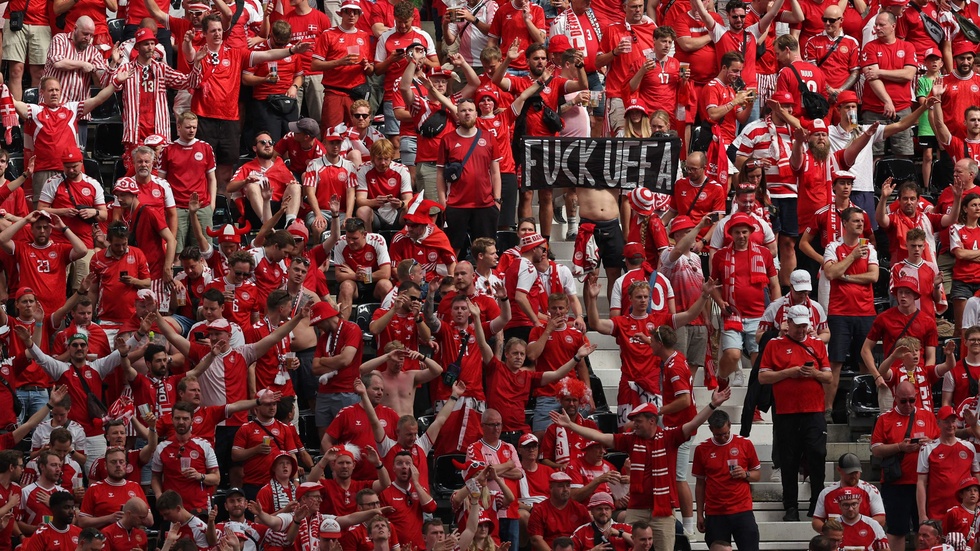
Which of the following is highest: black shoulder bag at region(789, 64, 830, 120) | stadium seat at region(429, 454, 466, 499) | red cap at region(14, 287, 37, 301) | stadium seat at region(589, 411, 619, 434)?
black shoulder bag at region(789, 64, 830, 120)

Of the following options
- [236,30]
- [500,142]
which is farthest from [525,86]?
[236,30]

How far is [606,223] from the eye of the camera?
21.0m

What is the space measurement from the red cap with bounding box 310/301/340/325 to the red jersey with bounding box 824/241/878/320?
16.0 ft

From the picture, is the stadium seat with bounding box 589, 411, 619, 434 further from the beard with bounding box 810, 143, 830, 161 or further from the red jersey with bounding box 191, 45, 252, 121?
the red jersey with bounding box 191, 45, 252, 121

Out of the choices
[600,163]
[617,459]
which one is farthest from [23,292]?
[600,163]

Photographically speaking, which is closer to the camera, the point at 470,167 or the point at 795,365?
the point at 795,365

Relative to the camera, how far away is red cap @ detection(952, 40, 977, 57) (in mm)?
23894

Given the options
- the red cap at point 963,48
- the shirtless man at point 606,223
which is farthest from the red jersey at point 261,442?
the red cap at point 963,48

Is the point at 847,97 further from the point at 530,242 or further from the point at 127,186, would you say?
the point at 127,186

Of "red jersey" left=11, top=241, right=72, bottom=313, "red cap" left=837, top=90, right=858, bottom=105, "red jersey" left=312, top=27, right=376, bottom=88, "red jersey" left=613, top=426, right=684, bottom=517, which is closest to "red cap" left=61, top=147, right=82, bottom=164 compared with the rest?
"red jersey" left=11, top=241, right=72, bottom=313

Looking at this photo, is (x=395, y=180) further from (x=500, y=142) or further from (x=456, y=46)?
(x=456, y=46)

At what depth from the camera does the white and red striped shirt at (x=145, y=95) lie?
71.3ft

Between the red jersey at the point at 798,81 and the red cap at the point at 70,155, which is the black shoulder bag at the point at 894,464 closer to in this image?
the red jersey at the point at 798,81

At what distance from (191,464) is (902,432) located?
6.35 meters
